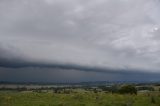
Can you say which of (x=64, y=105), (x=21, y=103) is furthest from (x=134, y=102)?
(x=21, y=103)

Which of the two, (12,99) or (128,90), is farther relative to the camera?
(128,90)

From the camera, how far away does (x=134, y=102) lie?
35000 millimetres

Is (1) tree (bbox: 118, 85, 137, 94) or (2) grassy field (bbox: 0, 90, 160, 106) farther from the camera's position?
(1) tree (bbox: 118, 85, 137, 94)

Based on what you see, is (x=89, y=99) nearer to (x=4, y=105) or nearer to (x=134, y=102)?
(x=134, y=102)

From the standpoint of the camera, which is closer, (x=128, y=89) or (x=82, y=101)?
(x=82, y=101)

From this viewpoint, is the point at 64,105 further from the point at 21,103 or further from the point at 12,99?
the point at 12,99

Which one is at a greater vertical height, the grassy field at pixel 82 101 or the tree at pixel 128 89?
the tree at pixel 128 89

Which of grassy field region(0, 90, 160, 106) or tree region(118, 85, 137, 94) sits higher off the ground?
tree region(118, 85, 137, 94)

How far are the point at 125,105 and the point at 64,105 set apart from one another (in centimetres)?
684

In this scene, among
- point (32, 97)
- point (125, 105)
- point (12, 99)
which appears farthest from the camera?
point (32, 97)

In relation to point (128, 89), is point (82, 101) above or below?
below

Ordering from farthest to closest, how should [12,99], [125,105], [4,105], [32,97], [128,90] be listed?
[128,90] < [32,97] < [12,99] < [125,105] < [4,105]

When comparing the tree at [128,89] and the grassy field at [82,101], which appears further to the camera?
the tree at [128,89]

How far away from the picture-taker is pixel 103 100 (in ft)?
119
